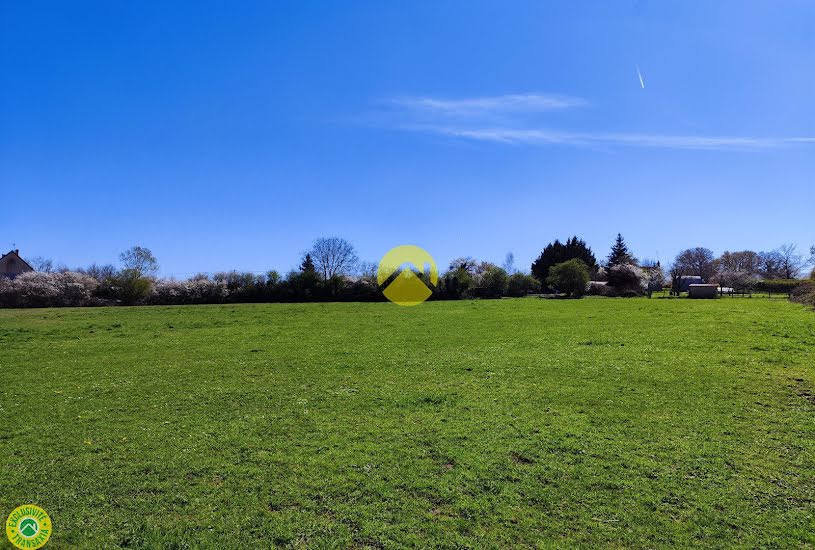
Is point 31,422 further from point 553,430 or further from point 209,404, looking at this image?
point 553,430

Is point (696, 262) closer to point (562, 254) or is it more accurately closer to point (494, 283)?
point (562, 254)

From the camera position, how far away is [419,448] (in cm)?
651

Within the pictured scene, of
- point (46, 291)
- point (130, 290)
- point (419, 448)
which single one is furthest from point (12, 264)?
point (419, 448)

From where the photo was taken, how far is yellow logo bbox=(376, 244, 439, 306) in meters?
54.7

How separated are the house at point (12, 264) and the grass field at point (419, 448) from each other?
228ft

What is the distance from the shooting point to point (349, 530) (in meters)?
4.41

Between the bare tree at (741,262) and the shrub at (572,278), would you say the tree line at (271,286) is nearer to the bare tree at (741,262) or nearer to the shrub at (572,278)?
the shrub at (572,278)

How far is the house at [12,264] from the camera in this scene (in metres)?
65.5

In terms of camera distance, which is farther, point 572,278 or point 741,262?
point 741,262

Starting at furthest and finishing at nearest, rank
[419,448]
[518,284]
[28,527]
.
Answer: [518,284], [419,448], [28,527]

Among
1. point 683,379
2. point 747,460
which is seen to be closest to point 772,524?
point 747,460

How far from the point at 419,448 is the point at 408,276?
158 ft

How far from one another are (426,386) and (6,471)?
7.24m

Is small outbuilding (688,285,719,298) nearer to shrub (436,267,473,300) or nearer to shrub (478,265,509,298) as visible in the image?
shrub (478,265,509,298)
